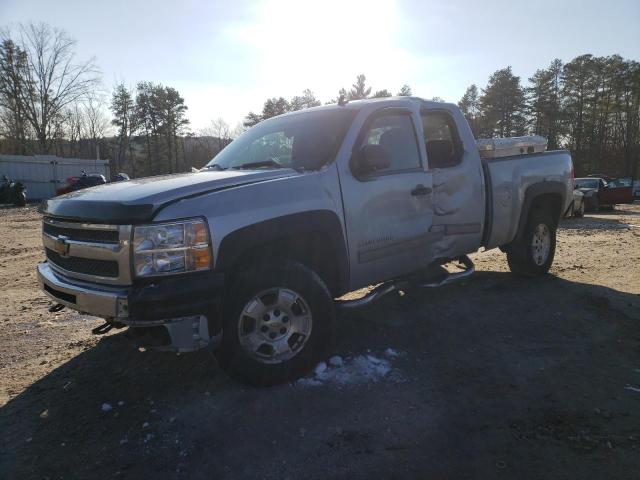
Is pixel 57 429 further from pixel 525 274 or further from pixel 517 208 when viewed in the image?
pixel 525 274

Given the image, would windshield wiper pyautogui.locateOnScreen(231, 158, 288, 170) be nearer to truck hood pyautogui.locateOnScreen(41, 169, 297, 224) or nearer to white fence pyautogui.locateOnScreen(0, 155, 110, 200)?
truck hood pyautogui.locateOnScreen(41, 169, 297, 224)

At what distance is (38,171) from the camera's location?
1219 inches

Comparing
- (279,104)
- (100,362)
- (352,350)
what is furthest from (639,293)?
(279,104)

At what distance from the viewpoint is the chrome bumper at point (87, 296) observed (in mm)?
2656

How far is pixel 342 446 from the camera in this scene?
8.40 ft

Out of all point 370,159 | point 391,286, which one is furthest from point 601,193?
point 370,159

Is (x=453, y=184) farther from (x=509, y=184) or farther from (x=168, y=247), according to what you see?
(x=168, y=247)

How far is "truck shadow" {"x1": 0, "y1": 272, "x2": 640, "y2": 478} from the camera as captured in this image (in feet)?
8.64

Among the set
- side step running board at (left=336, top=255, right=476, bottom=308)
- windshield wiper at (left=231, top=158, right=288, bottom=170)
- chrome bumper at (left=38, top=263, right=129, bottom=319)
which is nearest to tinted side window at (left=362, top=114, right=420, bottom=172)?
windshield wiper at (left=231, top=158, right=288, bottom=170)

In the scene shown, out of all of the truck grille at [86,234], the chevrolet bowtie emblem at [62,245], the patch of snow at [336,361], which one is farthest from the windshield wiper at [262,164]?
the patch of snow at [336,361]

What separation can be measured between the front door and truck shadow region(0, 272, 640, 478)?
2.42 ft

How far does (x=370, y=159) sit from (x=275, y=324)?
1489 millimetres

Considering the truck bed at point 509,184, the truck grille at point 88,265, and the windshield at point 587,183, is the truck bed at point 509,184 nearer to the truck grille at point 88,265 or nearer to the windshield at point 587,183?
the truck grille at point 88,265

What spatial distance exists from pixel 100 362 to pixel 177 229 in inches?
73.4
